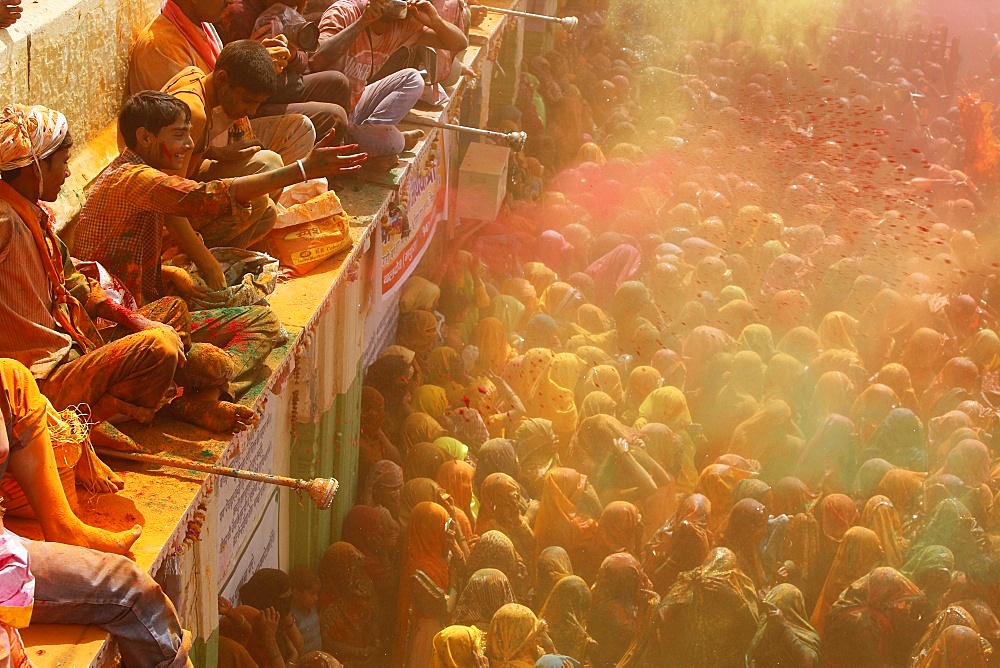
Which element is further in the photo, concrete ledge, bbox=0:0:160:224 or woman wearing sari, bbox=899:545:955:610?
woman wearing sari, bbox=899:545:955:610

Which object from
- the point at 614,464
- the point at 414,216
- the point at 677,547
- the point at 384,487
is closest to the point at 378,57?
the point at 414,216

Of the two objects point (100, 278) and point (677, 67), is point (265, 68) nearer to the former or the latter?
point (100, 278)

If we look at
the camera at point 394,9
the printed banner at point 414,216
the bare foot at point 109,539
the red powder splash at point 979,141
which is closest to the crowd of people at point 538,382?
the bare foot at point 109,539

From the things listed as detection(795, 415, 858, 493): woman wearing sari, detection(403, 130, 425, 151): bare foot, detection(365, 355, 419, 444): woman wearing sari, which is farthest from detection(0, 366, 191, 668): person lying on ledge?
detection(795, 415, 858, 493): woman wearing sari

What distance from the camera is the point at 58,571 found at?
9.80 feet

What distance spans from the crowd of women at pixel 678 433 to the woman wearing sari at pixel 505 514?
0.02 m

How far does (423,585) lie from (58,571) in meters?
3.66

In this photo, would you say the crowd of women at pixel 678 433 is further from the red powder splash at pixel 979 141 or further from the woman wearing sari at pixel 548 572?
the red powder splash at pixel 979 141

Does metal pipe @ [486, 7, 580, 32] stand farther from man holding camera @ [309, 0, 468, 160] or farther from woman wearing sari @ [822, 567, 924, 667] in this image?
woman wearing sari @ [822, 567, 924, 667]

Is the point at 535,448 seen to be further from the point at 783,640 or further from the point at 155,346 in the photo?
the point at 155,346

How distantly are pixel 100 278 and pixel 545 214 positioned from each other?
7598 mm

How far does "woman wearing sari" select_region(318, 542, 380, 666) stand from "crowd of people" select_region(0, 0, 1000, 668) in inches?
0.7

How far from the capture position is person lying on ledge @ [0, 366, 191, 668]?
9.41 feet

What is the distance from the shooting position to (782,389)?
886 centimetres
